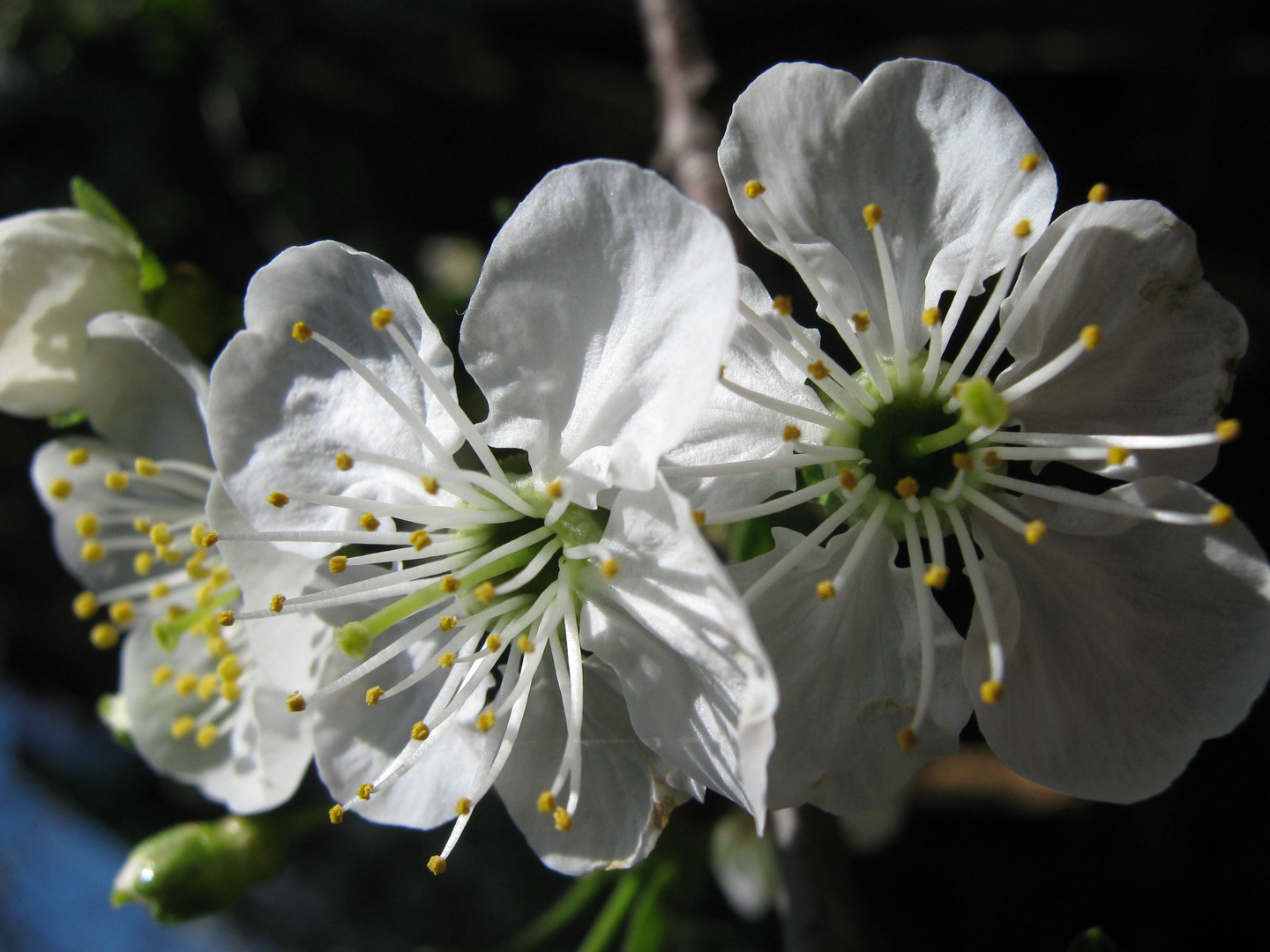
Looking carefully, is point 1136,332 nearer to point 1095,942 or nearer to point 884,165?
point 884,165

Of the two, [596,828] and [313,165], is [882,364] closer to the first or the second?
[596,828]

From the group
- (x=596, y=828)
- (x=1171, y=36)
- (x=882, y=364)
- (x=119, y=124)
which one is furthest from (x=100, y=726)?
(x=1171, y=36)

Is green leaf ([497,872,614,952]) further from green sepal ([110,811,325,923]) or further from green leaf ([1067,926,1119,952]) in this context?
green leaf ([1067,926,1119,952])

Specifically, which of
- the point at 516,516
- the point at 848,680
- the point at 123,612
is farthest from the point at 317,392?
the point at 848,680

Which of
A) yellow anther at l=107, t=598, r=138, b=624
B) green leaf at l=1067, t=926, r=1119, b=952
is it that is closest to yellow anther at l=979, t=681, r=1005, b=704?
green leaf at l=1067, t=926, r=1119, b=952

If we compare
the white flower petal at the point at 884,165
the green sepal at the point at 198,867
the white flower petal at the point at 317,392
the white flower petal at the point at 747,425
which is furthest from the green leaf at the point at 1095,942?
the green sepal at the point at 198,867

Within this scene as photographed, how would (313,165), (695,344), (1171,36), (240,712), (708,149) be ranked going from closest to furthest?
(695,344), (240,712), (708,149), (1171,36), (313,165)

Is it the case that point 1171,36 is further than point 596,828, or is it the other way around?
point 1171,36
